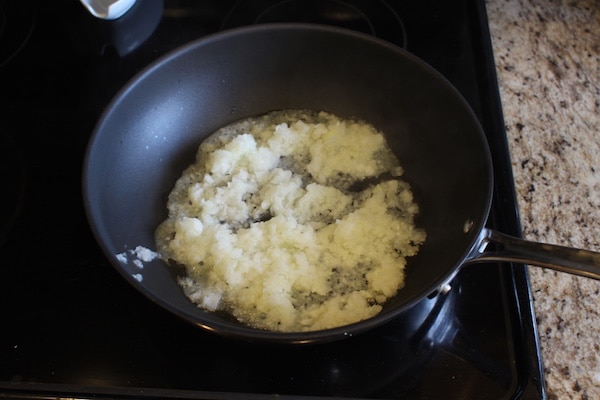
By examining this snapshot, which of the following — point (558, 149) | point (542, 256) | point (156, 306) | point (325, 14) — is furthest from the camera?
point (325, 14)

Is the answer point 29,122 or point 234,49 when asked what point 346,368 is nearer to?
point 234,49

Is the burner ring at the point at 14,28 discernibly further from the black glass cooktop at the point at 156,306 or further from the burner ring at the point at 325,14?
the burner ring at the point at 325,14

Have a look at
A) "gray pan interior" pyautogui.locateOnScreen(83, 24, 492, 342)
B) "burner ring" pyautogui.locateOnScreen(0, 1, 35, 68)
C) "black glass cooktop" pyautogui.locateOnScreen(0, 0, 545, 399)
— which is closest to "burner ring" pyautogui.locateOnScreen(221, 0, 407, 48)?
"black glass cooktop" pyautogui.locateOnScreen(0, 0, 545, 399)

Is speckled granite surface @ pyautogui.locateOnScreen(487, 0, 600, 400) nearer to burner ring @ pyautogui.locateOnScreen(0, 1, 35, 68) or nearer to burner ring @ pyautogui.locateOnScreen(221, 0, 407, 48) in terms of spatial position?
burner ring @ pyautogui.locateOnScreen(221, 0, 407, 48)

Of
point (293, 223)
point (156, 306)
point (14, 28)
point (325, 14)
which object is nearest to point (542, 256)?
point (293, 223)

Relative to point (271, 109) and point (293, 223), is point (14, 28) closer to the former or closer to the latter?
point (271, 109)

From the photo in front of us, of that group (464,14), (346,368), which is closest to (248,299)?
(346,368)
